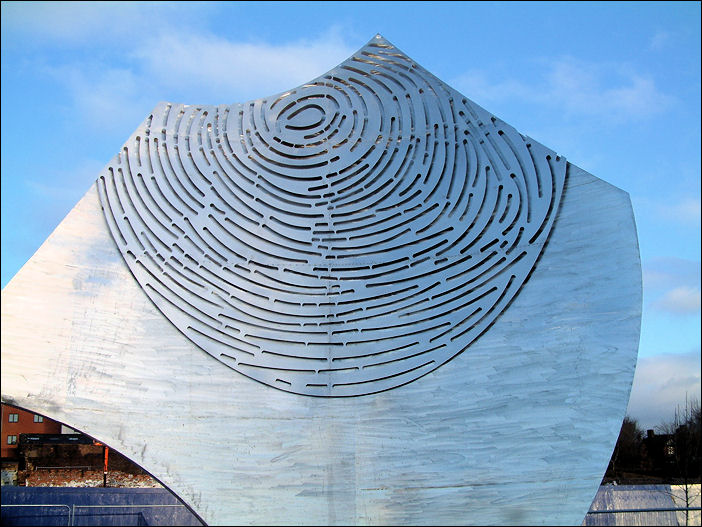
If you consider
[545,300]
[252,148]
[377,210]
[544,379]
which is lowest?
[544,379]

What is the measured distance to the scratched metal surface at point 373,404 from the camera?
31.5 feet

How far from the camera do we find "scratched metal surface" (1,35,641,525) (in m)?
9.60

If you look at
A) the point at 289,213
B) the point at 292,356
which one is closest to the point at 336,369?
the point at 292,356

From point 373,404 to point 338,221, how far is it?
2.89 meters

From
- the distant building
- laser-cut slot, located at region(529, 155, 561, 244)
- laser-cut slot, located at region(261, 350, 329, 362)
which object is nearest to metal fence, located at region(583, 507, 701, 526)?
laser-cut slot, located at region(529, 155, 561, 244)

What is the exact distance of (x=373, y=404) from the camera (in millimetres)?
10258

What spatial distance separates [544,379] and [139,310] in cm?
579

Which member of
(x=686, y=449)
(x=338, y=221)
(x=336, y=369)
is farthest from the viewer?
(x=686, y=449)

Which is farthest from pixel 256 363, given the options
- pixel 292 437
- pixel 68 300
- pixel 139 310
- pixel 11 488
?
pixel 11 488

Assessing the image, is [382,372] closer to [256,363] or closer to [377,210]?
[256,363]

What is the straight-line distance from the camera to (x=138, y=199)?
11625 millimetres

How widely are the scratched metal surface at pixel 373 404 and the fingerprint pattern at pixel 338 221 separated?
1.09 feet

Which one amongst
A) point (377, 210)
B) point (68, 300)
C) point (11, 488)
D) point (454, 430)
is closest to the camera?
point (454, 430)

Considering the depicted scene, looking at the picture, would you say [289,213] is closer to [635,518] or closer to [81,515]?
[81,515]
